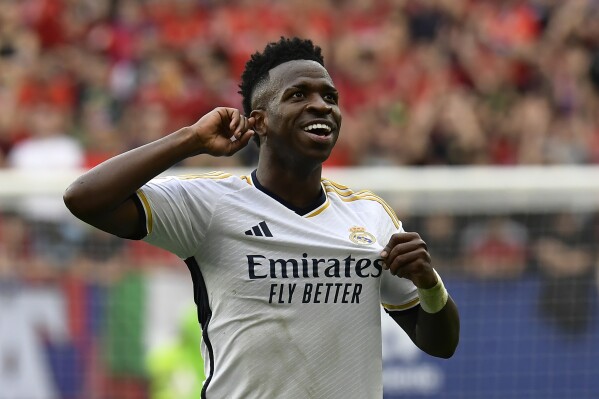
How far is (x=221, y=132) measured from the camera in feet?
13.0

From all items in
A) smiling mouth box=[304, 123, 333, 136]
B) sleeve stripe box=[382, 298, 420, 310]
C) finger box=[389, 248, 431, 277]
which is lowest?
sleeve stripe box=[382, 298, 420, 310]

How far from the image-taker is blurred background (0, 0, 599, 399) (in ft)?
27.8

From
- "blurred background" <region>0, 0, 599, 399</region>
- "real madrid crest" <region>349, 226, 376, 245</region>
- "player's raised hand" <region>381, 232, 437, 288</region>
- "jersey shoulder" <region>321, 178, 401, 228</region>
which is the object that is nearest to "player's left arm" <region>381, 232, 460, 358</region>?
"player's raised hand" <region>381, 232, 437, 288</region>

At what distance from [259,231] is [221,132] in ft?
1.18

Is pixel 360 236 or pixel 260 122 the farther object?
pixel 260 122

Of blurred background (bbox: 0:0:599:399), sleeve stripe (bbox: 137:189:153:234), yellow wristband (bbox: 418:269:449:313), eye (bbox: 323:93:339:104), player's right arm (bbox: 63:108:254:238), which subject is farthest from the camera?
blurred background (bbox: 0:0:599:399)

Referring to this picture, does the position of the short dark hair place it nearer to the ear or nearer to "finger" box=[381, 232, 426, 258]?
the ear

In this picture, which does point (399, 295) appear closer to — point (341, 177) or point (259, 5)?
point (341, 177)

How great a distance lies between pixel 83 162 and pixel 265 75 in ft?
18.9

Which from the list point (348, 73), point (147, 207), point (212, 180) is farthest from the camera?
point (348, 73)

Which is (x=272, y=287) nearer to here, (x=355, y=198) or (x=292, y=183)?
(x=292, y=183)

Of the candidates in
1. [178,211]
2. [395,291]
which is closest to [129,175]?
[178,211]

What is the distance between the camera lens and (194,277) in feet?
13.4

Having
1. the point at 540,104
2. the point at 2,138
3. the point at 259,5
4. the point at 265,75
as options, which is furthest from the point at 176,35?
the point at 265,75
